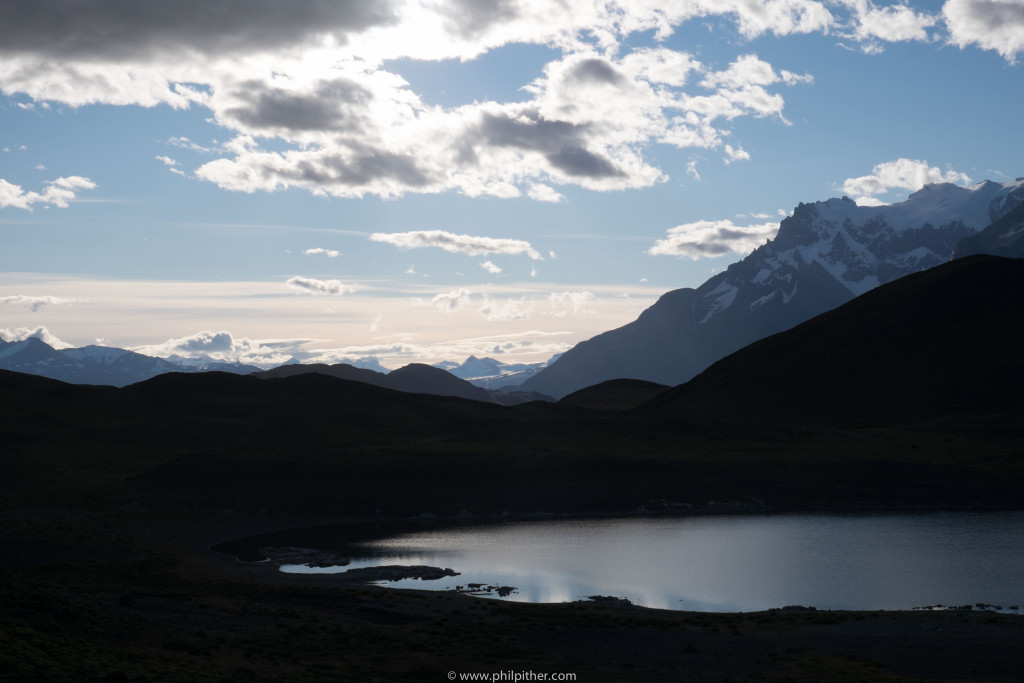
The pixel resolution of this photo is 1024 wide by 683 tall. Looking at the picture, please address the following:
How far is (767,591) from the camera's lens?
196ft

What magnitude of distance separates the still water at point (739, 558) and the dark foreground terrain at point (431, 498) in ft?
25.4

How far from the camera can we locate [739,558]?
72.8 m

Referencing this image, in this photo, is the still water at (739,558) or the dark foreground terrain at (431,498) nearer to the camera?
the dark foreground terrain at (431,498)

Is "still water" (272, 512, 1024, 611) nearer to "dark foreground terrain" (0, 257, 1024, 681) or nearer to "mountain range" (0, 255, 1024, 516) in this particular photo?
"dark foreground terrain" (0, 257, 1024, 681)

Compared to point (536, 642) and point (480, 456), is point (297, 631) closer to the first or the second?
point (536, 642)

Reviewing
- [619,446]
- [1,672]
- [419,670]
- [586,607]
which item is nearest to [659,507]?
[619,446]

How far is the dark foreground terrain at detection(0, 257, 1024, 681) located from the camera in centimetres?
3856

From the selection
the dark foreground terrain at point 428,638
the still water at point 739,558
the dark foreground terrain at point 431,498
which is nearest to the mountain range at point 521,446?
the dark foreground terrain at point 431,498

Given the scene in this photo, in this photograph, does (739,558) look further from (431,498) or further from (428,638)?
(431,498)

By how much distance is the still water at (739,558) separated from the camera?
58.0 m

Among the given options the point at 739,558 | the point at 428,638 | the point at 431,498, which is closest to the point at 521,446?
the point at 431,498

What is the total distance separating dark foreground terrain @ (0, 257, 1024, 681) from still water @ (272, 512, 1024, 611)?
7.74 metres

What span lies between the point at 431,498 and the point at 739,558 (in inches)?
2092

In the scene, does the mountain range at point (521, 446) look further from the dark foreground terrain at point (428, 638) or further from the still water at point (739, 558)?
the dark foreground terrain at point (428, 638)
